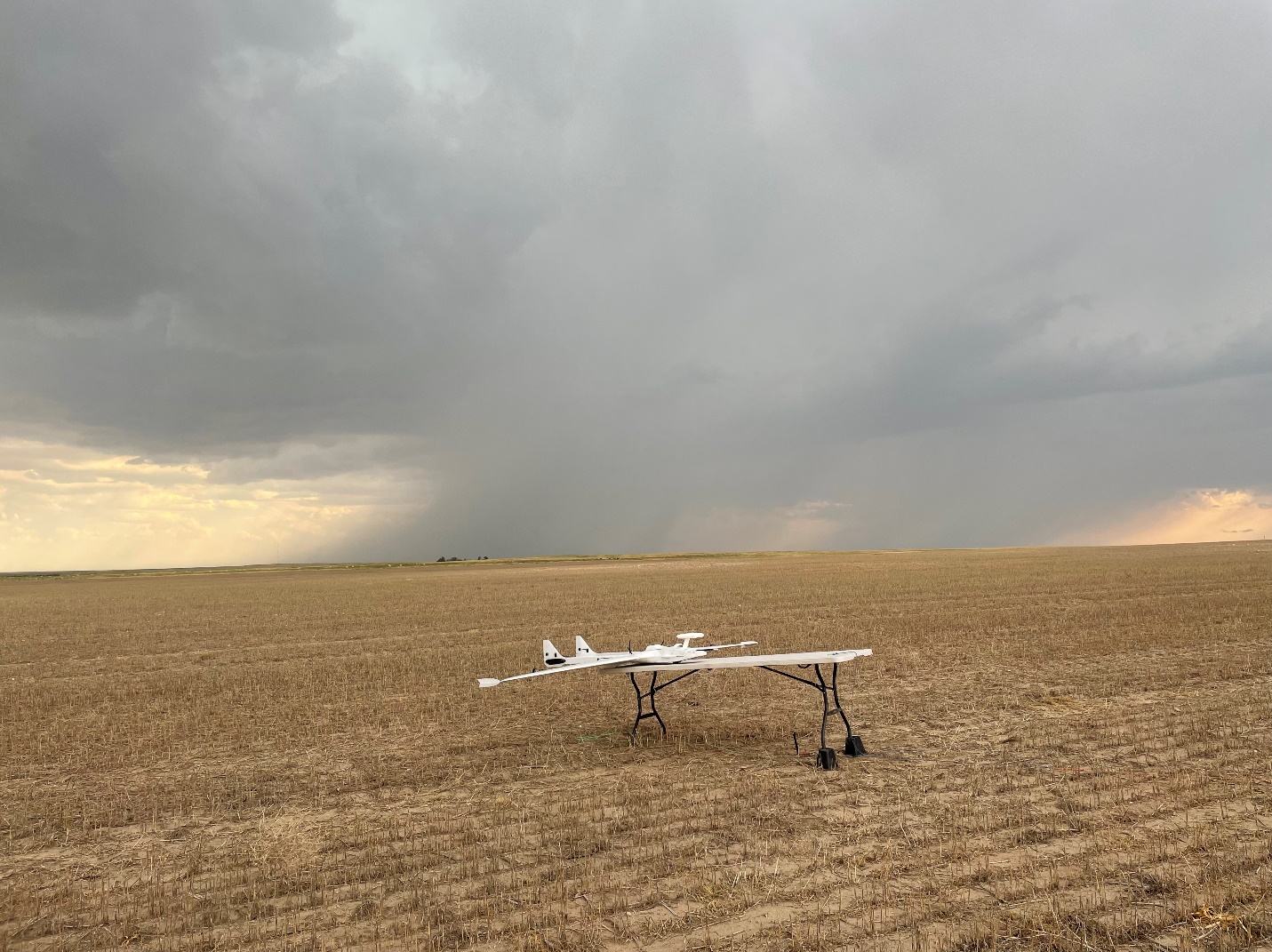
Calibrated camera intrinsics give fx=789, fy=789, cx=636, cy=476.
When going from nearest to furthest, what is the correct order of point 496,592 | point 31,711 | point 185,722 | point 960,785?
point 960,785, point 185,722, point 31,711, point 496,592

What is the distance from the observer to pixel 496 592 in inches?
2067

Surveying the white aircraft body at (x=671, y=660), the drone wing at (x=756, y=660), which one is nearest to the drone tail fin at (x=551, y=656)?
the white aircraft body at (x=671, y=660)

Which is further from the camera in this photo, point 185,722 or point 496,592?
point 496,592

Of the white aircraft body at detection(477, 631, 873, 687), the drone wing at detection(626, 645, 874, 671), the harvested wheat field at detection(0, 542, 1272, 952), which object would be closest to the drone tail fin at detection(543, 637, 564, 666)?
the white aircraft body at detection(477, 631, 873, 687)

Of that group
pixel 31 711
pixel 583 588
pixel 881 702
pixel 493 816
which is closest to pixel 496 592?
pixel 583 588

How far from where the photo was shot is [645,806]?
955cm

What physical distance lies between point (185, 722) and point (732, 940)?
13533 millimetres

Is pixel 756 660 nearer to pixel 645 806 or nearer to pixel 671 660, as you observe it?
pixel 671 660

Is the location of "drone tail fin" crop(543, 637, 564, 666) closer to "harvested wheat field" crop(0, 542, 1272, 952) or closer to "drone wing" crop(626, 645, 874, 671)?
"harvested wheat field" crop(0, 542, 1272, 952)

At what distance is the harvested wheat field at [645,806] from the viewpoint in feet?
21.7

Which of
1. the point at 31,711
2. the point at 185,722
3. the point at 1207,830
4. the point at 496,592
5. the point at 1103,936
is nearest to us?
the point at 1103,936

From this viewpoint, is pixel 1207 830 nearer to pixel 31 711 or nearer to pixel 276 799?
pixel 276 799

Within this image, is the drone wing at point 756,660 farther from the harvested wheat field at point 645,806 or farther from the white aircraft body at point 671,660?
the harvested wheat field at point 645,806

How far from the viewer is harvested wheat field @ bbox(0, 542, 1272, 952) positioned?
6613mm
